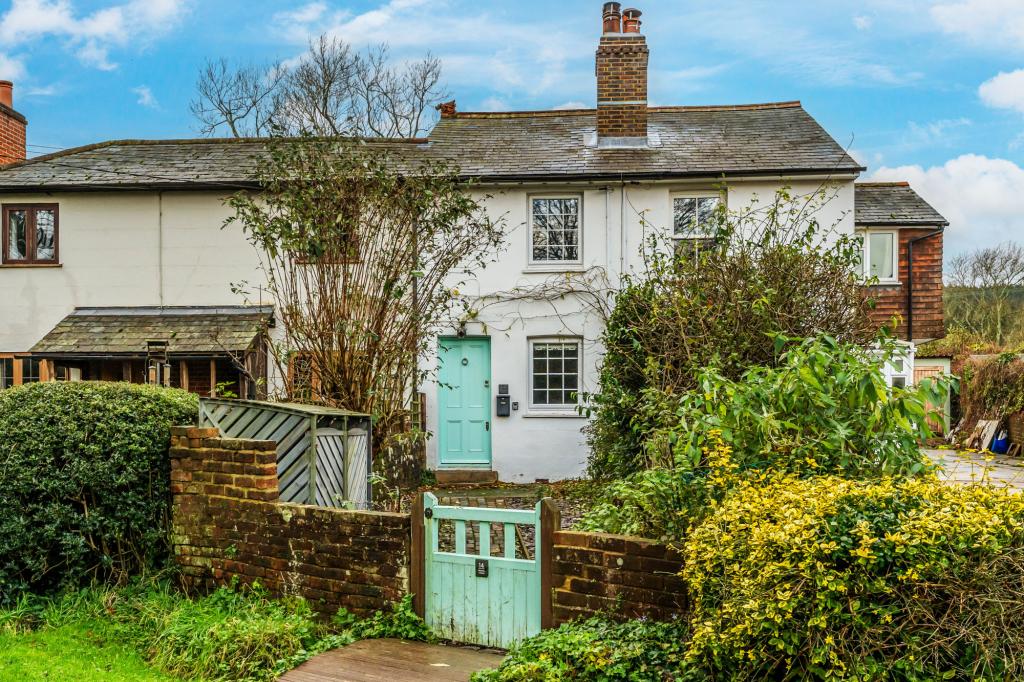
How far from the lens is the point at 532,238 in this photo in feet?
47.8

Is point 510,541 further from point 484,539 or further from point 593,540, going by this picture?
point 593,540

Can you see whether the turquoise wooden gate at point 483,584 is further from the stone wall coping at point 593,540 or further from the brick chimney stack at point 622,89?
the brick chimney stack at point 622,89

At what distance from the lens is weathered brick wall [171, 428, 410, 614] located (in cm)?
597

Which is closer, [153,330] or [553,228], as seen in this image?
[153,330]

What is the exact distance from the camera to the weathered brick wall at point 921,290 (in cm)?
1738

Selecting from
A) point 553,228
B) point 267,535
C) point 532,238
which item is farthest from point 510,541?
point 553,228

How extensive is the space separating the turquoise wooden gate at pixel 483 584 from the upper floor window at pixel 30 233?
43.1 feet

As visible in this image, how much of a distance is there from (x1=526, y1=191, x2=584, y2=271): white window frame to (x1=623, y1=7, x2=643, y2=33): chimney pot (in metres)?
3.91

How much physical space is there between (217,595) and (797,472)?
4.69 m

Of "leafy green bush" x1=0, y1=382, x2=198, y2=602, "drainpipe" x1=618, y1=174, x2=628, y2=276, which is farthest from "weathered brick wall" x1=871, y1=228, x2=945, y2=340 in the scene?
"leafy green bush" x1=0, y1=382, x2=198, y2=602

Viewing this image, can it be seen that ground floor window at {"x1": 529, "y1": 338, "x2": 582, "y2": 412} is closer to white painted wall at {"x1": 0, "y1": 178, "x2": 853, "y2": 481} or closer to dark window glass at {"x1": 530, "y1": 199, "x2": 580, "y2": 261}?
white painted wall at {"x1": 0, "y1": 178, "x2": 853, "y2": 481}

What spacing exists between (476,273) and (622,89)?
15.8ft

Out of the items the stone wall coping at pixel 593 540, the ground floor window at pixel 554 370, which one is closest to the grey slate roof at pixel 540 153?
the ground floor window at pixel 554 370

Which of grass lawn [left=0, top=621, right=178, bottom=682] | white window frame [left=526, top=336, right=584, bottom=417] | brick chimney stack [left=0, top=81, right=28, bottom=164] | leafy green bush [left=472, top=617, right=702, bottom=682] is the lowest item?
grass lawn [left=0, top=621, right=178, bottom=682]
